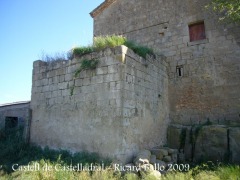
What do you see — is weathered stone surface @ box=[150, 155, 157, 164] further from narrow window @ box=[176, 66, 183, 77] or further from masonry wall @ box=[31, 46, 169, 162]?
narrow window @ box=[176, 66, 183, 77]

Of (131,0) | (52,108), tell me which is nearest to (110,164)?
(52,108)

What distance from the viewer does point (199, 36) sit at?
8766mm

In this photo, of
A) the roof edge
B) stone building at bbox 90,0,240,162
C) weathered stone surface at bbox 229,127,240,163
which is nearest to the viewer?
weathered stone surface at bbox 229,127,240,163

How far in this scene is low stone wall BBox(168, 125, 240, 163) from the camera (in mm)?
6512

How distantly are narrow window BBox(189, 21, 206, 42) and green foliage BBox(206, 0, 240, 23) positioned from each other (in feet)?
2.55

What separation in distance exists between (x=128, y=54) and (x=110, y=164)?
2.92 metres

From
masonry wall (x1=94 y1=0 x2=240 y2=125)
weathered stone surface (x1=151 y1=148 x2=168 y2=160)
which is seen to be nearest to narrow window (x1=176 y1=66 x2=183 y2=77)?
masonry wall (x1=94 y1=0 x2=240 y2=125)

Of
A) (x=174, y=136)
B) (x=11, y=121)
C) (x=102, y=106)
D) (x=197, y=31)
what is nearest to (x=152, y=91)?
(x=174, y=136)

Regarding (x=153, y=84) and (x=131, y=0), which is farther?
(x=131, y=0)

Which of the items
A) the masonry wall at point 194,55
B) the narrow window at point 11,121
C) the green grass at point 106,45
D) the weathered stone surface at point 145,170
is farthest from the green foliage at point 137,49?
the narrow window at point 11,121

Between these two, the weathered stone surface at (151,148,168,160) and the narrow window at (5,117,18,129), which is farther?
the narrow window at (5,117,18,129)

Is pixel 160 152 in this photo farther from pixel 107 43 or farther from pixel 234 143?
pixel 107 43

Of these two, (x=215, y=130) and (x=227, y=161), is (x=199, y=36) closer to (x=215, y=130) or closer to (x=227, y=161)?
(x=215, y=130)

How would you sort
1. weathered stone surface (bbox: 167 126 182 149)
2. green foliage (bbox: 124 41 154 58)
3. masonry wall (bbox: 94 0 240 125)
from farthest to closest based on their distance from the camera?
masonry wall (bbox: 94 0 240 125), weathered stone surface (bbox: 167 126 182 149), green foliage (bbox: 124 41 154 58)
